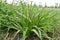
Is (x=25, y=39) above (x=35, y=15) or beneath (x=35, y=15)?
beneath

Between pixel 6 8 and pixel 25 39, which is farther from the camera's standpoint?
pixel 6 8

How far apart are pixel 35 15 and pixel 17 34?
2.02ft

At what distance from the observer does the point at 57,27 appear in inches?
204

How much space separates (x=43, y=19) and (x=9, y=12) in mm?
905

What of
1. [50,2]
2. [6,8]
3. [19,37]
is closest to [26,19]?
[19,37]

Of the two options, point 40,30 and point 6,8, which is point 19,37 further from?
point 6,8

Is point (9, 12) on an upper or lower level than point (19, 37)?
upper

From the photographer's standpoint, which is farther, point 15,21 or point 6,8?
point 6,8

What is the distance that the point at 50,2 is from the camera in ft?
29.7

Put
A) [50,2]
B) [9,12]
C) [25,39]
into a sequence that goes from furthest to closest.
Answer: [50,2] < [9,12] < [25,39]

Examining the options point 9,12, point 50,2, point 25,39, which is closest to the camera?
point 25,39

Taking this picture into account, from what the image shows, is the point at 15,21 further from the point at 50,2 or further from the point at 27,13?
the point at 50,2

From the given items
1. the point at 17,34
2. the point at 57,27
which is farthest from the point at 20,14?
the point at 57,27

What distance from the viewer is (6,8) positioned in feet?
17.2
